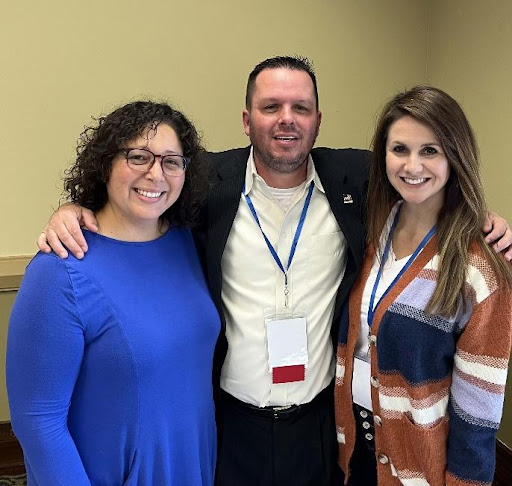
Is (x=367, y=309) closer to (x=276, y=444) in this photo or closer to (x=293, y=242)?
(x=293, y=242)

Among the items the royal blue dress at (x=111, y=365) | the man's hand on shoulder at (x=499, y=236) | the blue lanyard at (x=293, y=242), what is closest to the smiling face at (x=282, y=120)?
the blue lanyard at (x=293, y=242)

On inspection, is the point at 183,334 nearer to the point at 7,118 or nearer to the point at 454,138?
the point at 454,138

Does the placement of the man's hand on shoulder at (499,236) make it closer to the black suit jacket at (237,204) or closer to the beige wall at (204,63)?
the black suit jacket at (237,204)

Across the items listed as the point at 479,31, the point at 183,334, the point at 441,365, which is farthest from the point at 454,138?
the point at 479,31

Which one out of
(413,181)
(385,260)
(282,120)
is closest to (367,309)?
(385,260)

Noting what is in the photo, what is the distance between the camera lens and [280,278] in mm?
1569

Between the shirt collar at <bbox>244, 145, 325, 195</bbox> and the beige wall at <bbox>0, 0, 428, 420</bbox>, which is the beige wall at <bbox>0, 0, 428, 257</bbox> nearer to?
the beige wall at <bbox>0, 0, 428, 420</bbox>

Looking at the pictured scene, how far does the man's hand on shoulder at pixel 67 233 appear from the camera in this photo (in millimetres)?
1142

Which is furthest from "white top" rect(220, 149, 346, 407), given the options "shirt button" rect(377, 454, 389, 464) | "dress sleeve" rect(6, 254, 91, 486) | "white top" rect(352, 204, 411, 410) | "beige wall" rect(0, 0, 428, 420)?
"beige wall" rect(0, 0, 428, 420)

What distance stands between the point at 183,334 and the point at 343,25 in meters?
2.09

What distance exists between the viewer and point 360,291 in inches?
60.2

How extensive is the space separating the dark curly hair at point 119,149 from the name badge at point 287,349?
0.45m

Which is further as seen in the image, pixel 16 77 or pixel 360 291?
pixel 16 77

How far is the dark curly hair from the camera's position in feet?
3.95
